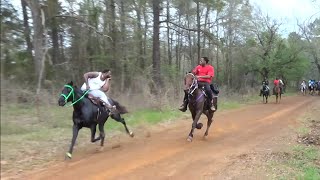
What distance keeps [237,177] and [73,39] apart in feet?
54.0

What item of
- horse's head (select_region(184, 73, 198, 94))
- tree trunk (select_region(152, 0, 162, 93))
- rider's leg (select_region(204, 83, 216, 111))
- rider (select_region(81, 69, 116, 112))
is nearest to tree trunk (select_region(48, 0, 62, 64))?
tree trunk (select_region(152, 0, 162, 93))

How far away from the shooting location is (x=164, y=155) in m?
11.2

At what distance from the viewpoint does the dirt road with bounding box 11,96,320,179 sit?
9125 millimetres

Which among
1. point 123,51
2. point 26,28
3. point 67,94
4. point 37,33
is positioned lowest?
point 67,94

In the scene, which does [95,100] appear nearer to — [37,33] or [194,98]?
[194,98]

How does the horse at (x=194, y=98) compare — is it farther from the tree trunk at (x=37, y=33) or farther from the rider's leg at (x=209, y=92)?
the tree trunk at (x=37, y=33)

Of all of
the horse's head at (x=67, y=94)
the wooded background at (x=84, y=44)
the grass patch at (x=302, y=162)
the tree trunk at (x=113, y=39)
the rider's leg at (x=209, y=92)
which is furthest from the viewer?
the tree trunk at (x=113, y=39)

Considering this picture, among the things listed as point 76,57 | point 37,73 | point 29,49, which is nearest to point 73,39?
point 76,57

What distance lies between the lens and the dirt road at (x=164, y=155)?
A: 912 cm

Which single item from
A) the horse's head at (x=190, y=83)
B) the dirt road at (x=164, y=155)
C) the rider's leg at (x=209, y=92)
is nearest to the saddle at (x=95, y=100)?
the dirt road at (x=164, y=155)

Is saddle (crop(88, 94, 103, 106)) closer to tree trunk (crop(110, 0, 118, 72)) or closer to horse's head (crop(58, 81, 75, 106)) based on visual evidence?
horse's head (crop(58, 81, 75, 106))

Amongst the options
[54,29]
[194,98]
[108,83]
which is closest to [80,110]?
[108,83]

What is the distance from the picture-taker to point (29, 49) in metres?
19.3

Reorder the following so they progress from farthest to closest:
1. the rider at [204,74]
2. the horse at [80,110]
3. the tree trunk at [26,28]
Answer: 1. the tree trunk at [26,28]
2. the rider at [204,74]
3. the horse at [80,110]
